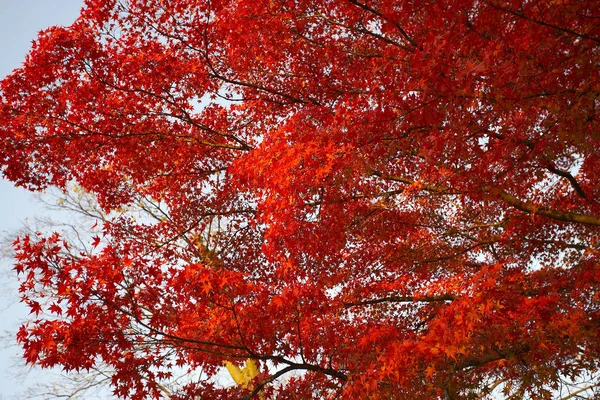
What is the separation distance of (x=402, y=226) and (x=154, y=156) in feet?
14.9

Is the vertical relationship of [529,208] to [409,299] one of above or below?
below

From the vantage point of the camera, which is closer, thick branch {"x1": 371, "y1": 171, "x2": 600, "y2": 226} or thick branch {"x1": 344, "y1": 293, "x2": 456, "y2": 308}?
thick branch {"x1": 371, "y1": 171, "x2": 600, "y2": 226}

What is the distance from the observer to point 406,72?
19.0ft

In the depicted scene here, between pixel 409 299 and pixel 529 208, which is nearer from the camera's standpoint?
pixel 529 208

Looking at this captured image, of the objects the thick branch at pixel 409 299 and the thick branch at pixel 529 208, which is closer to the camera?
the thick branch at pixel 529 208

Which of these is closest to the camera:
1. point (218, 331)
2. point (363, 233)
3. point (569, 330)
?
point (569, 330)

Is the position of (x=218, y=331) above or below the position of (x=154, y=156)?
below

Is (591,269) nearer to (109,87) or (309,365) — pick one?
(309,365)

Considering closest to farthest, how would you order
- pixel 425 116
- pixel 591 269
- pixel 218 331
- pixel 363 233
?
pixel 425 116, pixel 218 331, pixel 591 269, pixel 363 233

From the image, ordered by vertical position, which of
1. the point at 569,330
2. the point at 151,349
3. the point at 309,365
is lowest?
the point at 569,330

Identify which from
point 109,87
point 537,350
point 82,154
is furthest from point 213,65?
point 537,350

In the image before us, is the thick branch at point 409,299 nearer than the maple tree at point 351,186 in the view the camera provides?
No

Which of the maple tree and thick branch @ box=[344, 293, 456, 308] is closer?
the maple tree

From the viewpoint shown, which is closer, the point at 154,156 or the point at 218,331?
the point at 218,331
